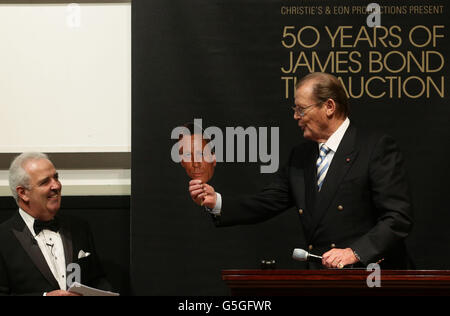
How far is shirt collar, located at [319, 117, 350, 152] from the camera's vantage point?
462cm

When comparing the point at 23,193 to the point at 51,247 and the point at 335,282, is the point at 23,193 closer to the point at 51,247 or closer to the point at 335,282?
the point at 51,247

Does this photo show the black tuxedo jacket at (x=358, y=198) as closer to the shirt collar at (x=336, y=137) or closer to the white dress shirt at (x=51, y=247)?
the shirt collar at (x=336, y=137)

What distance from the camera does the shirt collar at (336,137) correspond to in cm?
462

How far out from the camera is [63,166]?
542 centimetres

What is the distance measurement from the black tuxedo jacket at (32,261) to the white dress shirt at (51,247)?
0.03 meters

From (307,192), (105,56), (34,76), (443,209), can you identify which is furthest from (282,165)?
(34,76)

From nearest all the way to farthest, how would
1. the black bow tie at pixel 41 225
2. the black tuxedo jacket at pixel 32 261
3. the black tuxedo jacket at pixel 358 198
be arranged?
the black tuxedo jacket at pixel 358 198 < the black tuxedo jacket at pixel 32 261 < the black bow tie at pixel 41 225

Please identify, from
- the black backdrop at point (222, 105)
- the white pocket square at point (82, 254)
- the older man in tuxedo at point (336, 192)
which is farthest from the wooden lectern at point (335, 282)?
the black backdrop at point (222, 105)

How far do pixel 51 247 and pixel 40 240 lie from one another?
77 millimetres

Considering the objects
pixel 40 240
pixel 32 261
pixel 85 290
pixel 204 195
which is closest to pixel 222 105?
pixel 204 195

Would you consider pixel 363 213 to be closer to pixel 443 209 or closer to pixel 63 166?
pixel 443 209

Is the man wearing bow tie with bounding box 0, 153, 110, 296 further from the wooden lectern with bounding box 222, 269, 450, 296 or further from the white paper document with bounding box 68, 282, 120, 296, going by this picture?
the wooden lectern with bounding box 222, 269, 450, 296

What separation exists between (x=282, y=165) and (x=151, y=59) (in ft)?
3.60

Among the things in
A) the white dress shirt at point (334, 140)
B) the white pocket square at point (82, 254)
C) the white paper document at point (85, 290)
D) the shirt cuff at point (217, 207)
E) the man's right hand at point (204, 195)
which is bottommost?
the white paper document at point (85, 290)
